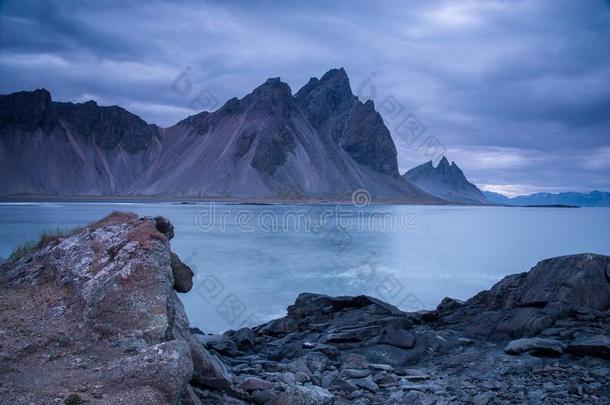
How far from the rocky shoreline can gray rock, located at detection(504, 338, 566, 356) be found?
21 mm

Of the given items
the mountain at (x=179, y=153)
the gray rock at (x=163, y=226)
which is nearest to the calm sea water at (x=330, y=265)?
the gray rock at (x=163, y=226)

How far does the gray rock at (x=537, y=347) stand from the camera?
1011 centimetres

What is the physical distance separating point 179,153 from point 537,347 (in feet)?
589

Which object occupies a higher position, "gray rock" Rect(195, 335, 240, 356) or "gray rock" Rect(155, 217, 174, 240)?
"gray rock" Rect(155, 217, 174, 240)

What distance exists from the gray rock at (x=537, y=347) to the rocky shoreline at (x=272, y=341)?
0.8 inches

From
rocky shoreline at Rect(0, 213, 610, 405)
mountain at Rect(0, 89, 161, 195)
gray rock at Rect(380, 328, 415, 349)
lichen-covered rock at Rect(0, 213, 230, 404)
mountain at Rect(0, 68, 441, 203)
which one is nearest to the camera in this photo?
lichen-covered rock at Rect(0, 213, 230, 404)

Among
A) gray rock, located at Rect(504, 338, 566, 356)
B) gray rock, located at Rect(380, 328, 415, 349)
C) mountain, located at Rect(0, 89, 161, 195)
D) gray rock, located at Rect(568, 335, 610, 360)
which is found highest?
mountain, located at Rect(0, 89, 161, 195)

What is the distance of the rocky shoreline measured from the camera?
6098mm

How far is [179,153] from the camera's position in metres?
182

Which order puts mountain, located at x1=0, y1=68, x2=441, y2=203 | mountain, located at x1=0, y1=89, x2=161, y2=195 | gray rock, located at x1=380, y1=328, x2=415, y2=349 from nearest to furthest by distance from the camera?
gray rock, located at x1=380, y1=328, x2=415, y2=349 < mountain, located at x1=0, y1=68, x2=441, y2=203 < mountain, located at x1=0, y1=89, x2=161, y2=195

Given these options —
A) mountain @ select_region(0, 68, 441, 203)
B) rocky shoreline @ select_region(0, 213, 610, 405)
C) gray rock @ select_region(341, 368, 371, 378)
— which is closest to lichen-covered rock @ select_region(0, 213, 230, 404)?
rocky shoreline @ select_region(0, 213, 610, 405)

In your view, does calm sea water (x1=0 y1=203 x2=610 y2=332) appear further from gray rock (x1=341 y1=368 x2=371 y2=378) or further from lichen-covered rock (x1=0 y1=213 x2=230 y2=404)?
lichen-covered rock (x1=0 y1=213 x2=230 y2=404)

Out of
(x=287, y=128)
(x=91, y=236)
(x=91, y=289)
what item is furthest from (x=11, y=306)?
(x=287, y=128)

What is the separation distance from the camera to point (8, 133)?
567 ft
